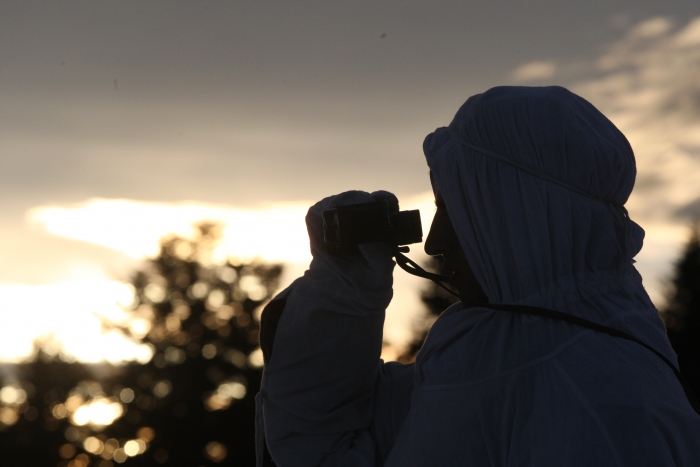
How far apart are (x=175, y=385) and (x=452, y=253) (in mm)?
42005

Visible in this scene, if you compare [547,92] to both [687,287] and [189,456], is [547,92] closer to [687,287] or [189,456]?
[687,287]

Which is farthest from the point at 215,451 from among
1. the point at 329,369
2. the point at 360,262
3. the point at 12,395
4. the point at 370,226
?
the point at 370,226

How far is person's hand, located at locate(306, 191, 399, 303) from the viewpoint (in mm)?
2840

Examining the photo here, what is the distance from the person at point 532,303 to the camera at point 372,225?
0.07 m

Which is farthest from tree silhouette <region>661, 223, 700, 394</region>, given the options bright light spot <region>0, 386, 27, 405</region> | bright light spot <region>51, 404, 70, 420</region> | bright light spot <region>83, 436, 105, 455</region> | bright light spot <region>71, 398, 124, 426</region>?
bright light spot <region>0, 386, 27, 405</region>

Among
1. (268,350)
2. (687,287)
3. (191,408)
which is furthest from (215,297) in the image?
(268,350)

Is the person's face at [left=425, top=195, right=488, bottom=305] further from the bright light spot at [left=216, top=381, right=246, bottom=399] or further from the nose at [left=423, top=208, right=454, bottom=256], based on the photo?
the bright light spot at [left=216, top=381, right=246, bottom=399]

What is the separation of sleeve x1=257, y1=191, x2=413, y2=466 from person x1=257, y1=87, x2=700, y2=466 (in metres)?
0.01

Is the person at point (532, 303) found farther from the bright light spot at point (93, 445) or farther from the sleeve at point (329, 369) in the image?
→ the bright light spot at point (93, 445)

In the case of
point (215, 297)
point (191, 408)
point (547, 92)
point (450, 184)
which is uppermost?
point (215, 297)

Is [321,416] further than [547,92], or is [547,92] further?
[321,416]

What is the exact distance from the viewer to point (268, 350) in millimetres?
3068

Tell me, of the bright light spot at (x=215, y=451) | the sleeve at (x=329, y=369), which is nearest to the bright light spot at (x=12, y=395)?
the bright light spot at (x=215, y=451)

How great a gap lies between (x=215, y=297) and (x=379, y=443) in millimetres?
43513
